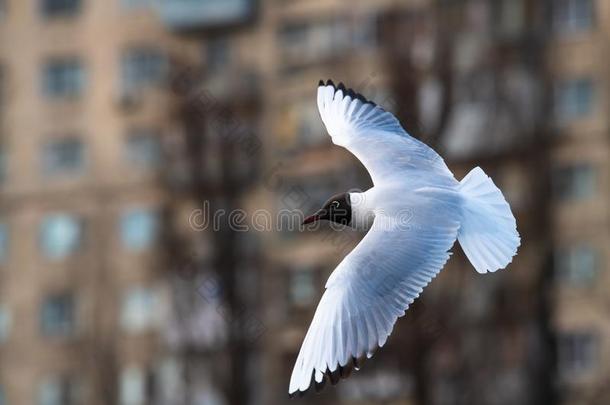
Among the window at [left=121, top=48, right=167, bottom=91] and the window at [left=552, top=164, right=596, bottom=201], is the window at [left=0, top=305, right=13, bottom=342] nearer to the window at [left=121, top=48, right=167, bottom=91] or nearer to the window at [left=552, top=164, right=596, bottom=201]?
the window at [left=121, top=48, right=167, bottom=91]

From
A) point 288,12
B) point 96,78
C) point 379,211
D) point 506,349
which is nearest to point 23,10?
point 96,78

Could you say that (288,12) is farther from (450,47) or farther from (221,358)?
(221,358)

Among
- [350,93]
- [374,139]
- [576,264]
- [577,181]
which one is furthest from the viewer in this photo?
[577,181]

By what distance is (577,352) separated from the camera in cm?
2392

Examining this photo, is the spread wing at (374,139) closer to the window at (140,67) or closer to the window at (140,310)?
the window at (140,310)

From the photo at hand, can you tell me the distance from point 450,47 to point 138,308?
7198mm

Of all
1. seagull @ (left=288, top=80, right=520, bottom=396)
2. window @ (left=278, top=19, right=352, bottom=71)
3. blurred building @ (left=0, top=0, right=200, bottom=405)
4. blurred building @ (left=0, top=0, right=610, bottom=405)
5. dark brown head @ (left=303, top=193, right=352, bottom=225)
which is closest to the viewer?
seagull @ (left=288, top=80, right=520, bottom=396)

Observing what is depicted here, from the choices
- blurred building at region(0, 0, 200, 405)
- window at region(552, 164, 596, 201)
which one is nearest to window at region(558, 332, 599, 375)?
window at region(552, 164, 596, 201)

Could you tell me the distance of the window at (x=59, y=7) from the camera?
29.3 m

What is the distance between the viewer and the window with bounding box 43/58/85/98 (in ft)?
95.4

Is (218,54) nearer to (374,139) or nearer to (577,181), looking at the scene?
(577,181)

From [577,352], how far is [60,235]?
29.8 feet

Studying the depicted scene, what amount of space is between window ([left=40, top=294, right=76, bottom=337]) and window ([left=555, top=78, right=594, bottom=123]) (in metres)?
8.56

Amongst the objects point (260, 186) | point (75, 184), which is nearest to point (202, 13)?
point (75, 184)
